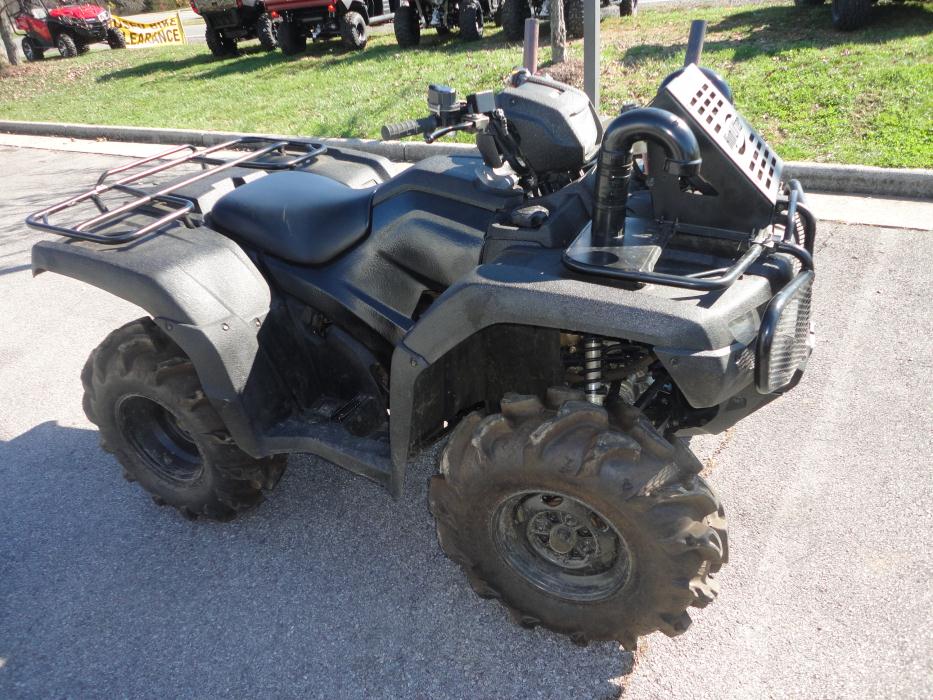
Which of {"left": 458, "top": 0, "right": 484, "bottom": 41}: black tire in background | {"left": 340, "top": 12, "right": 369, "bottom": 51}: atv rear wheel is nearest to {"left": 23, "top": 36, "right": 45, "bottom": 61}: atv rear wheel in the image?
{"left": 340, "top": 12, "right": 369, "bottom": 51}: atv rear wheel

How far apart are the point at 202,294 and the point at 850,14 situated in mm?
9615

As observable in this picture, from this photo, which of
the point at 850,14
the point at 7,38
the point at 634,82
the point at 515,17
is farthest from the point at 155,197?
the point at 7,38

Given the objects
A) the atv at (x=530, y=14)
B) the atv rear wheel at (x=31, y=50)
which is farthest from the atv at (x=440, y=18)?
the atv rear wheel at (x=31, y=50)

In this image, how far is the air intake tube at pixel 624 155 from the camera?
1943 millimetres

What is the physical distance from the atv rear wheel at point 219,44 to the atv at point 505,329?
53.1ft

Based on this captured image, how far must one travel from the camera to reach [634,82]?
354 inches

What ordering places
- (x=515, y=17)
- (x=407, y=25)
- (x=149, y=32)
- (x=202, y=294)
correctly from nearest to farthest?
(x=202, y=294), (x=515, y=17), (x=407, y=25), (x=149, y=32)

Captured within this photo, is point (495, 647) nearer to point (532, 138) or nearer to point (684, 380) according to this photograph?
point (684, 380)

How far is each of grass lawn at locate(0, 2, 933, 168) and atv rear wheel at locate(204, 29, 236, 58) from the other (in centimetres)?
79

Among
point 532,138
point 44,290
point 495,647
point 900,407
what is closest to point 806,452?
point 900,407

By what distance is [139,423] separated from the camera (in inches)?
130

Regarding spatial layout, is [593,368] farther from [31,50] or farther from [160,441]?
[31,50]

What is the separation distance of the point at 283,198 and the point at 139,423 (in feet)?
3.96

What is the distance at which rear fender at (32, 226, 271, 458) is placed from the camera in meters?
2.68
